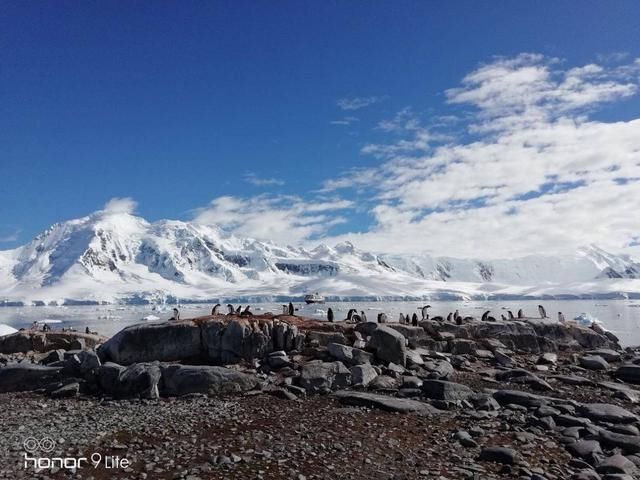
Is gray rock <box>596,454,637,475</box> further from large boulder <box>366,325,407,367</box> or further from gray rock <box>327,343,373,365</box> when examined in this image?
large boulder <box>366,325,407,367</box>

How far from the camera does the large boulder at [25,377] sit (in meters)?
15.0

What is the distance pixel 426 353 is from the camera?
18.2m

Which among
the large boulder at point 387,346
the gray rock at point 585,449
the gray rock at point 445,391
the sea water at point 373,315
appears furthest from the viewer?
the sea water at point 373,315

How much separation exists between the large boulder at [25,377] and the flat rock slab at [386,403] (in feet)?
28.6

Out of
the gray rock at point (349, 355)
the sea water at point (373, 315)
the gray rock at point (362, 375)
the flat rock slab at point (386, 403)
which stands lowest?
the sea water at point (373, 315)

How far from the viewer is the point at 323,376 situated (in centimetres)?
1373

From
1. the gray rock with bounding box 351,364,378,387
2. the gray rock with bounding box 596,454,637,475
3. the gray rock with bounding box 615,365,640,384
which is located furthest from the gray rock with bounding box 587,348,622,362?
the gray rock with bounding box 596,454,637,475

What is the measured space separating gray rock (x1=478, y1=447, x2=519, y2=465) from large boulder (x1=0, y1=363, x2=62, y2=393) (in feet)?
39.7

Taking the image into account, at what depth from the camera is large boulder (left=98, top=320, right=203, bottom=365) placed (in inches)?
657

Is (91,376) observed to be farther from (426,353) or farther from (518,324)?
(518,324)

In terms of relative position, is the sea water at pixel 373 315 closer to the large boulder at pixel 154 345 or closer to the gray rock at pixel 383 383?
the gray rock at pixel 383 383

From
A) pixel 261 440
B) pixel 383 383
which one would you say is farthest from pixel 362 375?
pixel 261 440

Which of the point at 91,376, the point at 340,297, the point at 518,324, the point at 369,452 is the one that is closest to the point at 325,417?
the point at 369,452

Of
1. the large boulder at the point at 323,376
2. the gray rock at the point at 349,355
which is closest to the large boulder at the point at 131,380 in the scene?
the large boulder at the point at 323,376
